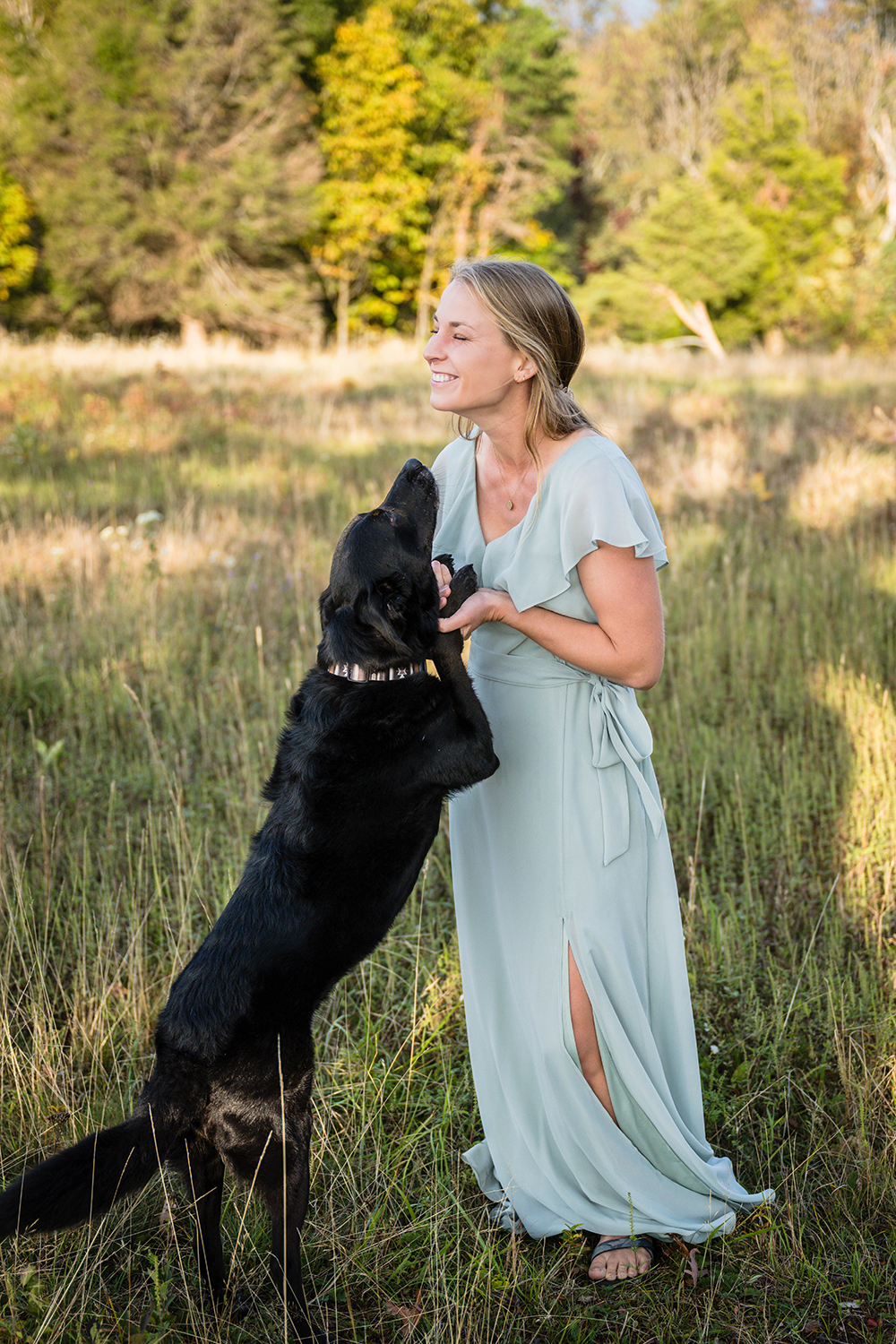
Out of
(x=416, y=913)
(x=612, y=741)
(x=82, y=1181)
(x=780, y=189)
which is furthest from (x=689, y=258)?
(x=82, y=1181)

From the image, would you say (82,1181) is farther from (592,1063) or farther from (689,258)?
(689,258)

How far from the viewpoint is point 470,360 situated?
6.66 ft

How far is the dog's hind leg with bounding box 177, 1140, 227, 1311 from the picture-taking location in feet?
6.09

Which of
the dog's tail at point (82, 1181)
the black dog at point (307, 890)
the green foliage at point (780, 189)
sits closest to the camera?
the dog's tail at point (82, 1181)

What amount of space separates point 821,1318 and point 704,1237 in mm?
276

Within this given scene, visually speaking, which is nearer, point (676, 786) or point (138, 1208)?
point (138, 1208)

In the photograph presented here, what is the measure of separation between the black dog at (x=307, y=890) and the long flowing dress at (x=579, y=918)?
185 millimetres

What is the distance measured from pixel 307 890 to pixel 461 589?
741 millimetres

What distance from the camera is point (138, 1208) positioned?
221 centimetres

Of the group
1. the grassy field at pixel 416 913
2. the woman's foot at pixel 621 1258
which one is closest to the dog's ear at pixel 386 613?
the grassy field at pixel 416 913

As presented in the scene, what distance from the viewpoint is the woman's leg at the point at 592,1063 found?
6.89 feet

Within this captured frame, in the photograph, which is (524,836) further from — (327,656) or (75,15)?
(75,15)

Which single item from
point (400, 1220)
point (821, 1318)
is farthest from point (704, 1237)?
point (400, 1220)

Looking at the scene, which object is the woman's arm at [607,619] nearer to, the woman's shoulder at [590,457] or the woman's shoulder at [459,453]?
the woman's shoulder at [590,457]
